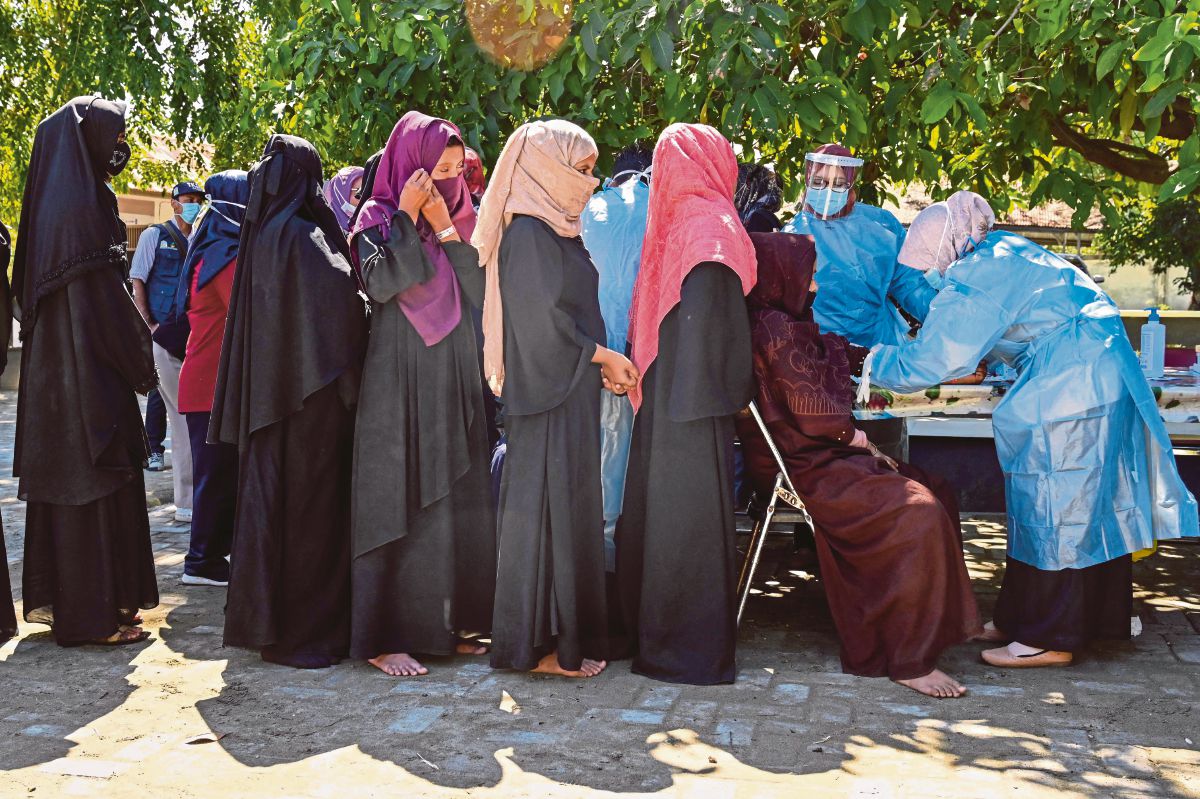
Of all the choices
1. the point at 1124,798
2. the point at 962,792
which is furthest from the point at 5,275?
the point at 1124,798

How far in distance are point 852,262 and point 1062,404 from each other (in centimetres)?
138

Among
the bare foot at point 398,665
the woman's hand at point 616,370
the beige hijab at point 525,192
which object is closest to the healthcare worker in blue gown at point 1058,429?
the woman's hand at point 616,370

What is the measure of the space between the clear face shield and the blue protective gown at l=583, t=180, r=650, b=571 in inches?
29.9

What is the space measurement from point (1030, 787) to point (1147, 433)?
1.76 meters

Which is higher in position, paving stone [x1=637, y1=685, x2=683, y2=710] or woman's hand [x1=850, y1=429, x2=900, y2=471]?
woman's hand [x1=850, y1=429, x2=900, y2=471]

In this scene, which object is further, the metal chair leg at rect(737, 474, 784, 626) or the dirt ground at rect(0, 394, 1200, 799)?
the metal chair leg at rect(737, 474, 784, 626)

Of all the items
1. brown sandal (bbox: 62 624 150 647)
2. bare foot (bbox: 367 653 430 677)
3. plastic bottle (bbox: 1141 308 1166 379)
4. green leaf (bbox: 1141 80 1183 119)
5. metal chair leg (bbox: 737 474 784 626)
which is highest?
A: green leaf (bbox: 1141 80 1183 119)

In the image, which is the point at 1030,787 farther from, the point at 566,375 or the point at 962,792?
the point at 566,375

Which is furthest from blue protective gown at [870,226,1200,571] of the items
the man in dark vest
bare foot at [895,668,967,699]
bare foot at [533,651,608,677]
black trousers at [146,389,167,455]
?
black trousers at [146,389,167,455]

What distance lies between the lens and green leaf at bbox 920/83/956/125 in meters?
5.09

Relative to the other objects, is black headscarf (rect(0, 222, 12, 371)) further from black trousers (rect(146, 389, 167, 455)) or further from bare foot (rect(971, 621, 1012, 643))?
black trousers (rect(146, 389, 167, 455))

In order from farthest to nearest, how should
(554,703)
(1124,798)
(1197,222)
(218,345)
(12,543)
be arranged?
(1197,222)
(12,543)
(218,345)
(554,703)
(1124,798)

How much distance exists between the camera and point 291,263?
4.61 metres

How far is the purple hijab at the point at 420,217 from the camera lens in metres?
4.54
